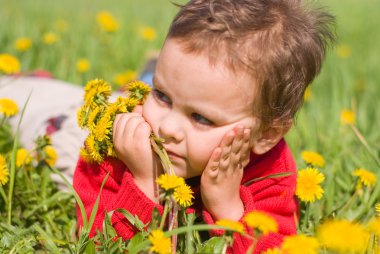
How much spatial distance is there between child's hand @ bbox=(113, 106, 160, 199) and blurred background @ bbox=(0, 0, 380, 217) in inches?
33.3

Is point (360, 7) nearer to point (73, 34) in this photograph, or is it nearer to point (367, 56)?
point (367, 56)

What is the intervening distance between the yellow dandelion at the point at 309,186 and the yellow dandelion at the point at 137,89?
61cm

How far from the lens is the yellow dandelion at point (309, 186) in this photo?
1896 millimetres

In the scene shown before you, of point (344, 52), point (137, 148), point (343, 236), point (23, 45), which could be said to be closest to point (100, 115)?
point (137, 148)

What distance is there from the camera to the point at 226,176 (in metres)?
1.76

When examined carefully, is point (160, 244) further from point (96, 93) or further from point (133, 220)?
point (96, 93)

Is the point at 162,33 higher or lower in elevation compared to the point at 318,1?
lower

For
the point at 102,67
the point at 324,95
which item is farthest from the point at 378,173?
the point at 102,67

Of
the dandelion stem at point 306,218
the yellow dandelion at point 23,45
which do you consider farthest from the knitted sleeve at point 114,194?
the yellow dandelion at point 23,45

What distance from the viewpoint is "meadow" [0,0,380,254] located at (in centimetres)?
181

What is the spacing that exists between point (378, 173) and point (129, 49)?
2442 mm

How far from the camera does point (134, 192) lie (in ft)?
5.89

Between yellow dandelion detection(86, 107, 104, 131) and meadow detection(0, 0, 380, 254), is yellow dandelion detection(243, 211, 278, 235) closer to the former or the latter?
meadow detection(0, 0, 380, 254)

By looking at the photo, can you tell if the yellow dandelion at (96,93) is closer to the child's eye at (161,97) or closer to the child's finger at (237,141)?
the child's eye at (161,97)
